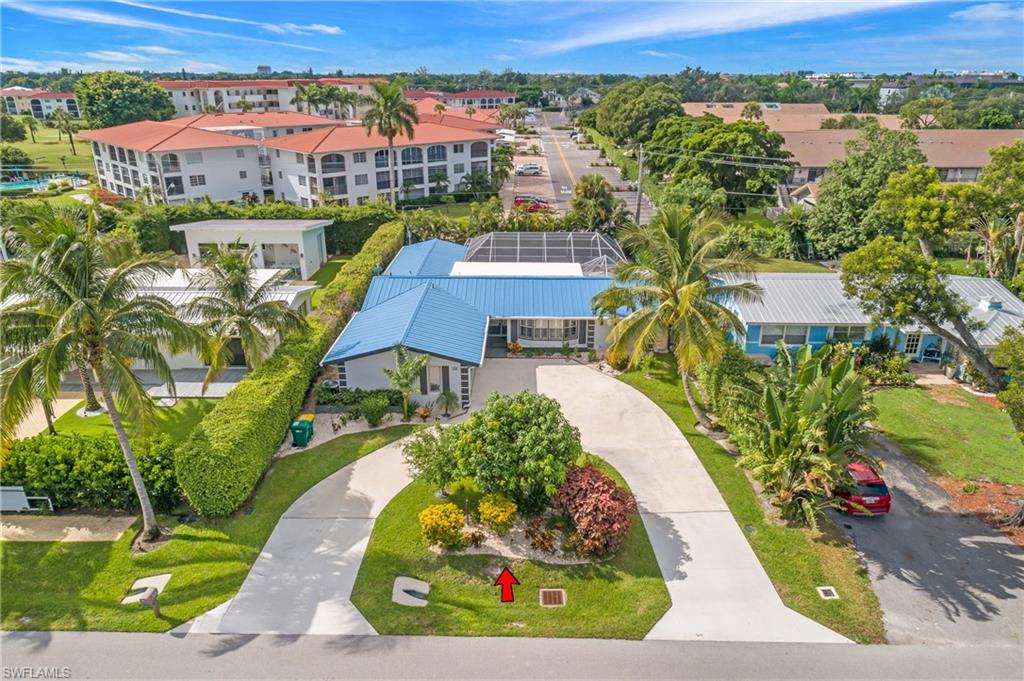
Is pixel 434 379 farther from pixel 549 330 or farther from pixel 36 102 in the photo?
pixel 36 102

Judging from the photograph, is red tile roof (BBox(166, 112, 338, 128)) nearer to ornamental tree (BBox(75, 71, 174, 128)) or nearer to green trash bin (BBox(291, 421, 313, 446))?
ornamental tree (BBox(75, 71, 174, 128))

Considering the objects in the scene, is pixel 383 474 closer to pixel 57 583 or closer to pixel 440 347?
Result: pixel 440 347

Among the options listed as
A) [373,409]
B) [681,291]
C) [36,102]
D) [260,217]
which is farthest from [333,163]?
[36,102]

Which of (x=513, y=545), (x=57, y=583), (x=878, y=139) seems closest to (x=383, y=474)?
(x=513, y=545)

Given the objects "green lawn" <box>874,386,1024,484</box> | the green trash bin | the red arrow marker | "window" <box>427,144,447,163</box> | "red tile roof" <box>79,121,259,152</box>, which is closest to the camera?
the red arrow marker

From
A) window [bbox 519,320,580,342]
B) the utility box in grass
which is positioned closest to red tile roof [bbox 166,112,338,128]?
window [bbox 519,320,580,342]

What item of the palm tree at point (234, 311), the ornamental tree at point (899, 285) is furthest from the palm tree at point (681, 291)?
the palm tree at point (234, 311)
